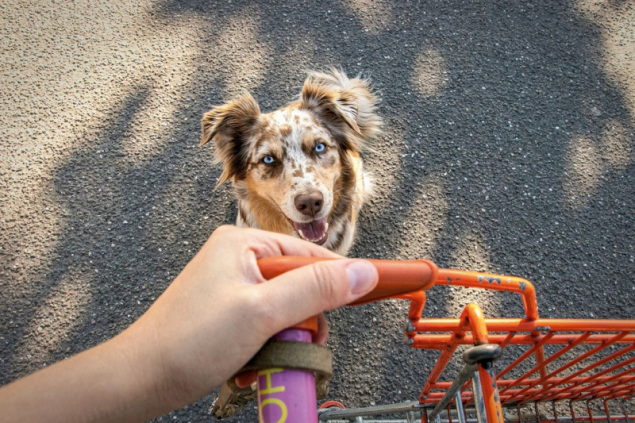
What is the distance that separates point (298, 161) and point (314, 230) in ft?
1.42

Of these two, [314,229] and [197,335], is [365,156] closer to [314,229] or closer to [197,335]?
[314,229]

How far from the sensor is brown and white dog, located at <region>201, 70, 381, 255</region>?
2477 mm

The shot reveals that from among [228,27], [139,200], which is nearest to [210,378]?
[139,200]

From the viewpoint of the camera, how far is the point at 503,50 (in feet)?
12.3

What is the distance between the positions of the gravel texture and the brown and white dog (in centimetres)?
40

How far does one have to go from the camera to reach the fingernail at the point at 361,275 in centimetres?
90

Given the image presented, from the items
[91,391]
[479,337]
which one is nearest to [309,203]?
[479,337]

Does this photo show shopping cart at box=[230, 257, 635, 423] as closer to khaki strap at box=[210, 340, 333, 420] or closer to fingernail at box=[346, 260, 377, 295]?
fingernail at box=[346, 260, 377, 295]

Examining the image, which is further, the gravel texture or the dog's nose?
the gravel texture

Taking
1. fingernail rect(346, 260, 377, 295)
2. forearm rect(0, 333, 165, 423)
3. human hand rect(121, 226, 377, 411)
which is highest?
fingernail rect(346, 260, 377, 295)

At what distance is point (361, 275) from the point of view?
91 cm

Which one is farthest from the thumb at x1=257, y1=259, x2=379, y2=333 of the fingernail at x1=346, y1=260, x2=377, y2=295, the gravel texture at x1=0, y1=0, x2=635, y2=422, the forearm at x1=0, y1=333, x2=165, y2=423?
the gravel texture at x1=0, y1=0, x2=635, y2=422

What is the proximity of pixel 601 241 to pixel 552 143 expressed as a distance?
86 centimetres

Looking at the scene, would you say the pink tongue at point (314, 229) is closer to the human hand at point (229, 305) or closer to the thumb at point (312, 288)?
the human hand at point (229, 305)
